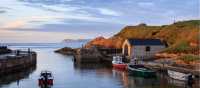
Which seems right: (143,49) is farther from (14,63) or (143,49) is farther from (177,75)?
(177,75)

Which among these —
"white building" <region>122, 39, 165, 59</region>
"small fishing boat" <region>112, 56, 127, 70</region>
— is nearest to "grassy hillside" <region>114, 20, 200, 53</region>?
"white building" <region>122, 39, 165, 59</region>

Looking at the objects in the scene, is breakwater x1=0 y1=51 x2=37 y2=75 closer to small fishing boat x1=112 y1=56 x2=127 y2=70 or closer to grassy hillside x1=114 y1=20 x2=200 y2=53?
small fishing boat x1=112 y1=56 x2=127 y2=70

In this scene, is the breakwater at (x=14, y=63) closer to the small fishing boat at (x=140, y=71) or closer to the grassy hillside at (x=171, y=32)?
the small fishing boat at (x=140, y=71)

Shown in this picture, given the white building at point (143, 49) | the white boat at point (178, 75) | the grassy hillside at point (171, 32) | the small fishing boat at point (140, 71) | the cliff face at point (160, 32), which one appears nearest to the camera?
the white boat at point (178, 75)

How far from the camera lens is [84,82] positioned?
68.2m

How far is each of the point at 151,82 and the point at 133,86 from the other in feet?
16.6

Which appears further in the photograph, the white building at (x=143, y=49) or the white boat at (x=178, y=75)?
the white building at (x=143, y=49)

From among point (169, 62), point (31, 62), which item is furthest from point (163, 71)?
point (31, 62)

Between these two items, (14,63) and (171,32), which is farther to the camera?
(171,32)

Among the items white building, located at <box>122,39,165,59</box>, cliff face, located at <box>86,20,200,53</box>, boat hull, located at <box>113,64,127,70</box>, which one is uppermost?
cliff face, located at <box>86,20,200,53</box>

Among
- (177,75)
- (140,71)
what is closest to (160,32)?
(140,71)

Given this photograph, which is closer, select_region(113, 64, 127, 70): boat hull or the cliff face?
select_region(113, 64, 127, 70): boat hull

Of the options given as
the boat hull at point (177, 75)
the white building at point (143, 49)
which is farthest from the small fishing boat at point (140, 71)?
the white building at point (143, 49)

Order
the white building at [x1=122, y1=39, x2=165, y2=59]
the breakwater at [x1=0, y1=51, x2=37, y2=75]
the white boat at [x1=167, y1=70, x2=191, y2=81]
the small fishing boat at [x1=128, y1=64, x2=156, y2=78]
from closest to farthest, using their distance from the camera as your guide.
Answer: the white boat at [x1=167, y1=70, x2=191, y2=81], the small fishing boat at [x1=128, y1=64, x2=156, y2=78], the breakwater at [x1=0, y1=51, x2=37, y2=75], the white building at [x1=122, y1=39, x2=165, y2=59]
